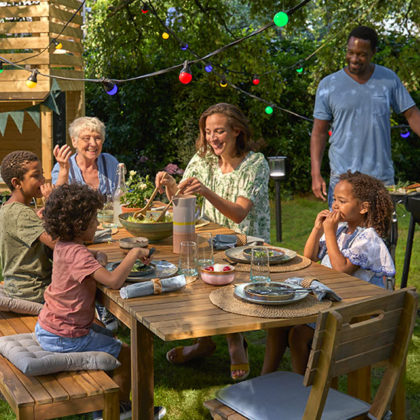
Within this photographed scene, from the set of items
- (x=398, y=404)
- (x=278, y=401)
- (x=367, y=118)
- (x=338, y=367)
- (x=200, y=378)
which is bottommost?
(x=200, y=378)

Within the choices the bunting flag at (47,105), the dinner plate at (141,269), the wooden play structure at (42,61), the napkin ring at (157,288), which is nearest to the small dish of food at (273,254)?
the dinner plate at (141,269)

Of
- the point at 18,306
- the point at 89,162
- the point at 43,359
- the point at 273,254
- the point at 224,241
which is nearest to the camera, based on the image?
the point at 43,359

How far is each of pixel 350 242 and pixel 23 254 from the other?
1.67 m

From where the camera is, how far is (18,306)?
9.98ft

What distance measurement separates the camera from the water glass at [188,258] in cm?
259

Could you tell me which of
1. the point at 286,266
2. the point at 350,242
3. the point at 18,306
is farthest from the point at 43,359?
the point at 350,242

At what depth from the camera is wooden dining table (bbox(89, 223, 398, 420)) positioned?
2.06 meters

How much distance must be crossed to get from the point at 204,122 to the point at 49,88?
363 centimetres

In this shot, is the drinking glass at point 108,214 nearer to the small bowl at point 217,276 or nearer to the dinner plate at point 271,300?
the small bowl at point 217,276

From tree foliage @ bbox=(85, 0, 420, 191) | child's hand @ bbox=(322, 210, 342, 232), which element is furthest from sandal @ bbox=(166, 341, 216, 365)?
tree foliage @ bbox=(85, 0, 420, 191)

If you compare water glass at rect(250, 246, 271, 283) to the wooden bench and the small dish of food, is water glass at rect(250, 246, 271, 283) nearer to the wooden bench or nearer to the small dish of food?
the small dish of food

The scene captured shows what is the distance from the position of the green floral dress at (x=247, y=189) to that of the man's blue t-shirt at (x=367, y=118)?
0.79 m

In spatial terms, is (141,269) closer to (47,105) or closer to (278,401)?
(278,401)

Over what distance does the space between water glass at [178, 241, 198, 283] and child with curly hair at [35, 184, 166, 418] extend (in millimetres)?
158
